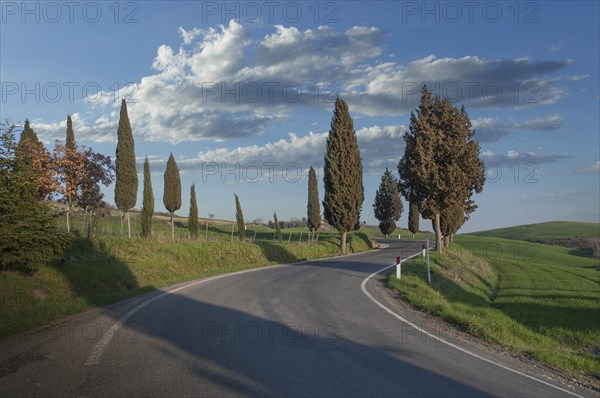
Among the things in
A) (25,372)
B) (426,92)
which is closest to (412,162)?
(426,92)

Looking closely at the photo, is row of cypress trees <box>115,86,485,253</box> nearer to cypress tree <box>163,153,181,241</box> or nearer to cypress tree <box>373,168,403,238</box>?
cypress tree <box>163,153,181,241</box>

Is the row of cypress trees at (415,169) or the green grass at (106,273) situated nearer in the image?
the green grass at (106,273)

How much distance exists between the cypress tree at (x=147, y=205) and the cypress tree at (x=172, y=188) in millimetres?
7611

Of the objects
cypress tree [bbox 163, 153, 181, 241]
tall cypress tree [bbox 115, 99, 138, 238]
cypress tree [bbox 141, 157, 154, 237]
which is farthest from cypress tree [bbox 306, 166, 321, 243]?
tall cypress tree [bbox 115, 99, 138, 238]

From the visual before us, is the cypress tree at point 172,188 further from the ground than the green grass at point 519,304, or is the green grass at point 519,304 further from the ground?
the cypress tree at point 172,188

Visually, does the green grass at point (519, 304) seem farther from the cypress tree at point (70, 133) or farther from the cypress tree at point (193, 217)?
the cypress tree at point (193, 217)

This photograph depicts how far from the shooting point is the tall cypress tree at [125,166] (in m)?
33.5

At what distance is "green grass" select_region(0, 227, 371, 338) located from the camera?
1145 centimetres

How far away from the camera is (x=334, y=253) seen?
42781mm

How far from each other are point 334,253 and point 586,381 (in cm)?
3588

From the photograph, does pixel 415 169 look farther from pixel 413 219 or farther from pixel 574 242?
pixel 574 242

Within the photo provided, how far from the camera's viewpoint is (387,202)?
72562 mm

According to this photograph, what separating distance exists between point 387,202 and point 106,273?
2322 inches

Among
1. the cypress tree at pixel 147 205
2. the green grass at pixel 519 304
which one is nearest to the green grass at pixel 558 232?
the green grass at pixel 519 304
